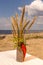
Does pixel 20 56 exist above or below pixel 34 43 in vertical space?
above

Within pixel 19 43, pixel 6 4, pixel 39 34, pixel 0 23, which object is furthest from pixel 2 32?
pixel 19 43

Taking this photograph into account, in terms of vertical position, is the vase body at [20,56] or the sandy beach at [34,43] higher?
the vase body at [20,56]

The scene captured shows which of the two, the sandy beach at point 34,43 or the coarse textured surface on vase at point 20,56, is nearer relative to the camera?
the coarse textured surface on vase at point 20,56

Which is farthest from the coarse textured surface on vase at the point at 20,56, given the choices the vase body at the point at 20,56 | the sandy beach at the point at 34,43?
the sandy beach at the point at 34,43

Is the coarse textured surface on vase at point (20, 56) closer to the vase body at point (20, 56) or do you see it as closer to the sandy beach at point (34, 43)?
the vase body at point (20, 56)

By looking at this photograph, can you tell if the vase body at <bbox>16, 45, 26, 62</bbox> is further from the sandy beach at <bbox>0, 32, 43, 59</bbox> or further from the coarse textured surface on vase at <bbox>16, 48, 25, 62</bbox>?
A: the sandy beach at <bbox>0, 32, 43, 59</bbox>

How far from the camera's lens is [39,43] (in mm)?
2082

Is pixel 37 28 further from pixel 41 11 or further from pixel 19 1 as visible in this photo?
pixel 19 1

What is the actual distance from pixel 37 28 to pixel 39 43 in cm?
23

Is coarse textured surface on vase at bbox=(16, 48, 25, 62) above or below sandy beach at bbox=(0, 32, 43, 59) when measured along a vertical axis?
above

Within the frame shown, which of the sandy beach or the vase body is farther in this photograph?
the sandy beach

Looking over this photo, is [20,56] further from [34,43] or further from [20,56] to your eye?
[34,43]

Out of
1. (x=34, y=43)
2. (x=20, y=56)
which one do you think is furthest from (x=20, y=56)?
(x=34, y=43)

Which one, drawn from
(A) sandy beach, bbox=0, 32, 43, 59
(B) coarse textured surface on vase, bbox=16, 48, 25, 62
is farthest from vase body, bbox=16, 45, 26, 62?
(A) sandy beach, bbox=0, 32, 43, 59
